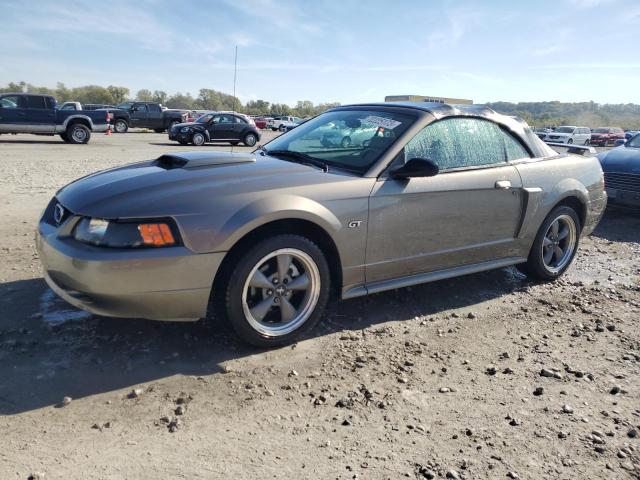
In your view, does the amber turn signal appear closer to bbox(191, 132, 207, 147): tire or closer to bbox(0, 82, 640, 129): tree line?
bbox(191, 132, 207, 147): tire

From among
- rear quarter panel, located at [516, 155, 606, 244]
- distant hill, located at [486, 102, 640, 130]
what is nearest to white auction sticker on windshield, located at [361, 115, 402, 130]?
rear quarter panel, located at [516, 155, 606, 244]

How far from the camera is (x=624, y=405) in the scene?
295 cm

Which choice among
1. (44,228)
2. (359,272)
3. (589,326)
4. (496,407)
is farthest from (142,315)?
(589,326)

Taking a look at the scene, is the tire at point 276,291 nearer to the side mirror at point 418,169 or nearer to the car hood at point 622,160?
the side mirror at point 418,169

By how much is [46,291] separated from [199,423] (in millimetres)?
2211

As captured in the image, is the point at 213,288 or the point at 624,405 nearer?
the point at 624,405

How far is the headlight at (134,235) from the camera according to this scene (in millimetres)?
2918

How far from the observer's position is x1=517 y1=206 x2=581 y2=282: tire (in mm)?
4828

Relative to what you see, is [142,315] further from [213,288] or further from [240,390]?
[240,390]

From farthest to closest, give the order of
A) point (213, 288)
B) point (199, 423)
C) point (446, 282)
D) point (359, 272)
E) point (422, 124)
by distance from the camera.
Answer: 1. point (446, 282)
2. point (422, 124)
3. point (359, 272)
4. point (213, 288)
5. point (199, 423)

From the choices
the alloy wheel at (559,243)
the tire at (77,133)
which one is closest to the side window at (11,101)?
the tire at (77,133)

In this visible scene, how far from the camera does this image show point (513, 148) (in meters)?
4.65

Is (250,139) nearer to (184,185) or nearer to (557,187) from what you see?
(557,187)

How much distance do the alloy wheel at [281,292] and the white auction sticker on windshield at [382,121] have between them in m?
1.35
